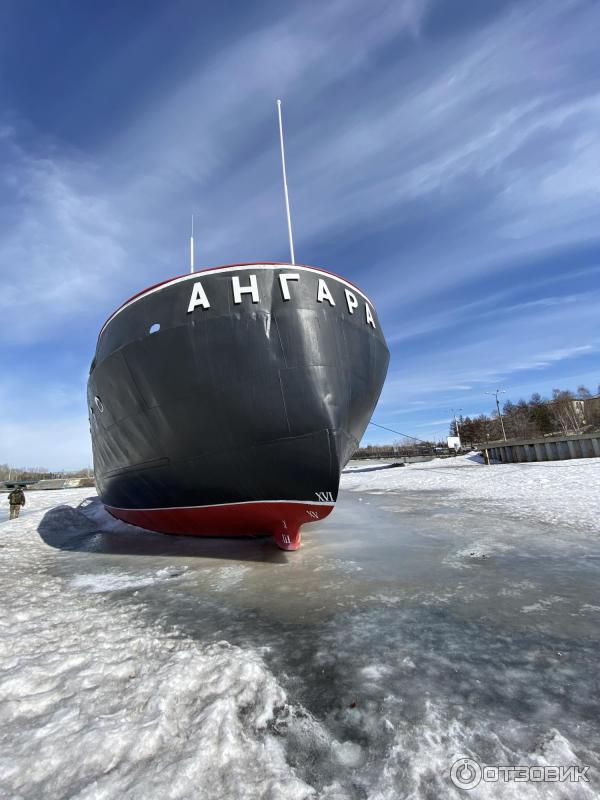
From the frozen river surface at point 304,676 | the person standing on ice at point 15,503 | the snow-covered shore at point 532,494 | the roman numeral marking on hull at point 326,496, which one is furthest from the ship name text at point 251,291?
the person standing on ice at point 15,503

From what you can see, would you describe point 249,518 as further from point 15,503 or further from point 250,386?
point 15,503

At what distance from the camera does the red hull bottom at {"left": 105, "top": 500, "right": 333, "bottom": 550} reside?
228 inches

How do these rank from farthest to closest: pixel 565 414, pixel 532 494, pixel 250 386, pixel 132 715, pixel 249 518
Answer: pixel 565 414
pixel 532 494
pixel 249 518
pixel 250 386
pixel 132 715

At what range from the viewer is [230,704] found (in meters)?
2.24

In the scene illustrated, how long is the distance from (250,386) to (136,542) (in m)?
4.99

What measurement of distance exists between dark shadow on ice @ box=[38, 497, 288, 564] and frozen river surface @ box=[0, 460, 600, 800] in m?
0.93

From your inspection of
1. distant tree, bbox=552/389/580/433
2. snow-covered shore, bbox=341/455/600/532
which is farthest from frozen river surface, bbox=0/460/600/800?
distant tree, bbox=552/389/580/433

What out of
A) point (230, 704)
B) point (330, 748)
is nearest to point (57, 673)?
point (230, 704)

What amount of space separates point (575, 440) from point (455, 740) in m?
29.0

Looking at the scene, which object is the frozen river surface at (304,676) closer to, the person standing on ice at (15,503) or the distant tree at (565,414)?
the person standing on ice at (15,503)

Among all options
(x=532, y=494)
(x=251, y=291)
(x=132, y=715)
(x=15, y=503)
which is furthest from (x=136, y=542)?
(x=532, y=494)

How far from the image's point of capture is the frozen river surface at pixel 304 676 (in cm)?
173

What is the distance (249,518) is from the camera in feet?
20.4

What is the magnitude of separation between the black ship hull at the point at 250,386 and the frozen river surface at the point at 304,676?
111 cm
